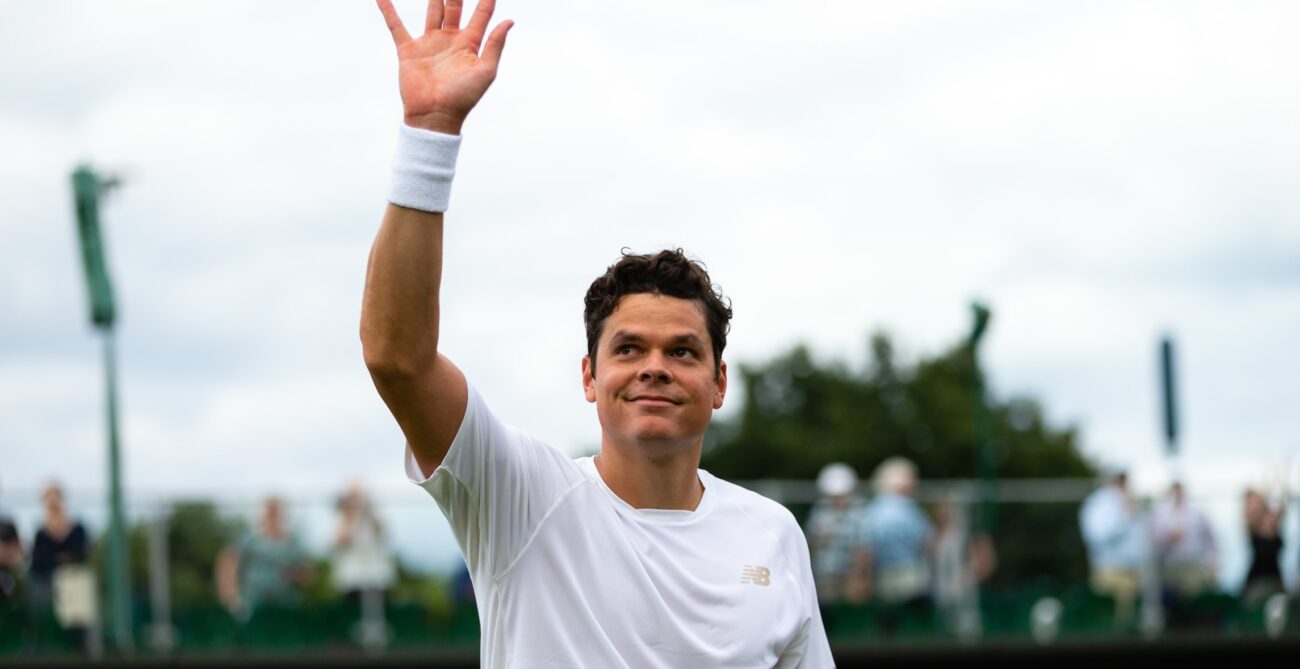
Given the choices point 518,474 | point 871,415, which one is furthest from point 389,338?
point 871,415

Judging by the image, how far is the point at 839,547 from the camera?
48.0 feet

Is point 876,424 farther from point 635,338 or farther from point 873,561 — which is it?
point 635,338

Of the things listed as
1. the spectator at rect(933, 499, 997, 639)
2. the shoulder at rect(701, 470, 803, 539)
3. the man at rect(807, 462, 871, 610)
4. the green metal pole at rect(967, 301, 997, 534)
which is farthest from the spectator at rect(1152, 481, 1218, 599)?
the shoulder at rect(701, 470, 803, 539)

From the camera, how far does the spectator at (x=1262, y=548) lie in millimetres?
15484

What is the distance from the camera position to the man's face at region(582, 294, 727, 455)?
3756 millimetres

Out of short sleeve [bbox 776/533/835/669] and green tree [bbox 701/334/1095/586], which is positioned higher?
short sleeve [bbox 776/533/835/669]

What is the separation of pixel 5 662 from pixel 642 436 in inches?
424

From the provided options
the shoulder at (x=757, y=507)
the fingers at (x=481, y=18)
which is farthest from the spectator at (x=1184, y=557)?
the fingers at (x=481, y=18)

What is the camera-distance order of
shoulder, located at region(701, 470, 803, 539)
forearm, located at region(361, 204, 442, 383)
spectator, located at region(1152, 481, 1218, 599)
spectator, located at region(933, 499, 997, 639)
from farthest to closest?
spectator, located at region(1152, 481, 1218, 599) < spectator, located at region(933, 499, 997, 639) < shoulder, located at region(701, 470, 803, 539) < forearm, located at region(361, 204, 442, 383)

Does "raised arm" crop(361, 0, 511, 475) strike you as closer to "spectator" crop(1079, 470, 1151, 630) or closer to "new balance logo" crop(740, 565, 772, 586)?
"new balance logo" crop(740, 565, 772, 586)

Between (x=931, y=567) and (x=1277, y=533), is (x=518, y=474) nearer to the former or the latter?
(x=931, y=567)

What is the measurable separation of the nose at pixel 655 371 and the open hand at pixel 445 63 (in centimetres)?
71

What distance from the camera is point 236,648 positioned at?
13.7 meters

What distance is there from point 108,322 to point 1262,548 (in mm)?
10185
